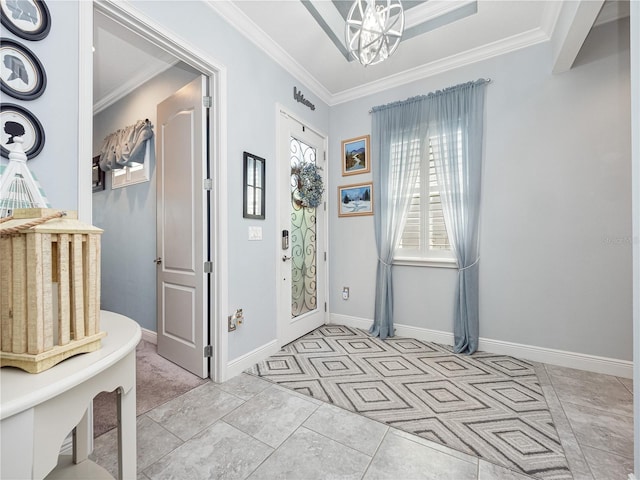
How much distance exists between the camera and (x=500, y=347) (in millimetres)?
2547

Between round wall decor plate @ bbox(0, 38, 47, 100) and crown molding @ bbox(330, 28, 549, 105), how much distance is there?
114 inches

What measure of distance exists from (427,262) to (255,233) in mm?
1821

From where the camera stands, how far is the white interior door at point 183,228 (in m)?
2.14

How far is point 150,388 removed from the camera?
2.00 metres

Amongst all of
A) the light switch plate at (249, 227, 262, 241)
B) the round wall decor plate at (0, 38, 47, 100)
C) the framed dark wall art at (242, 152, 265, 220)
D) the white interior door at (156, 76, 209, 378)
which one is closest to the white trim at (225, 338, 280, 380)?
the white interior door at (156, 76, 209, 378)

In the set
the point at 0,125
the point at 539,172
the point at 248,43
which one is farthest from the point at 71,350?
the point at 539,172

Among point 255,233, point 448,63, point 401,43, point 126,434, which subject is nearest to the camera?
point 126,434

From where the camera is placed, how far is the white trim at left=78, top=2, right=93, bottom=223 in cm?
133

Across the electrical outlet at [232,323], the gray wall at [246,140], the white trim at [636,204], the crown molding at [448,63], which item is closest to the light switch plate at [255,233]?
the gray wall at [246,140]

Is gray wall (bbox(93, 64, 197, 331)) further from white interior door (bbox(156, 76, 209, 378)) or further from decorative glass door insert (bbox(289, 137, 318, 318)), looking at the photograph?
decorative glass door insert (bbox(289, 137, 318, 318))

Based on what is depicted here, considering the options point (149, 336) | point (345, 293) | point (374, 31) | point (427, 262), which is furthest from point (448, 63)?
point (149, 336)

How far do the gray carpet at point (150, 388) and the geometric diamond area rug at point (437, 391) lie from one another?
0.56 meters

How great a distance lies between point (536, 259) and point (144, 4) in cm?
351

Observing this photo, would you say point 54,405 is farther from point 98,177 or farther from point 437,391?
point 98,177
